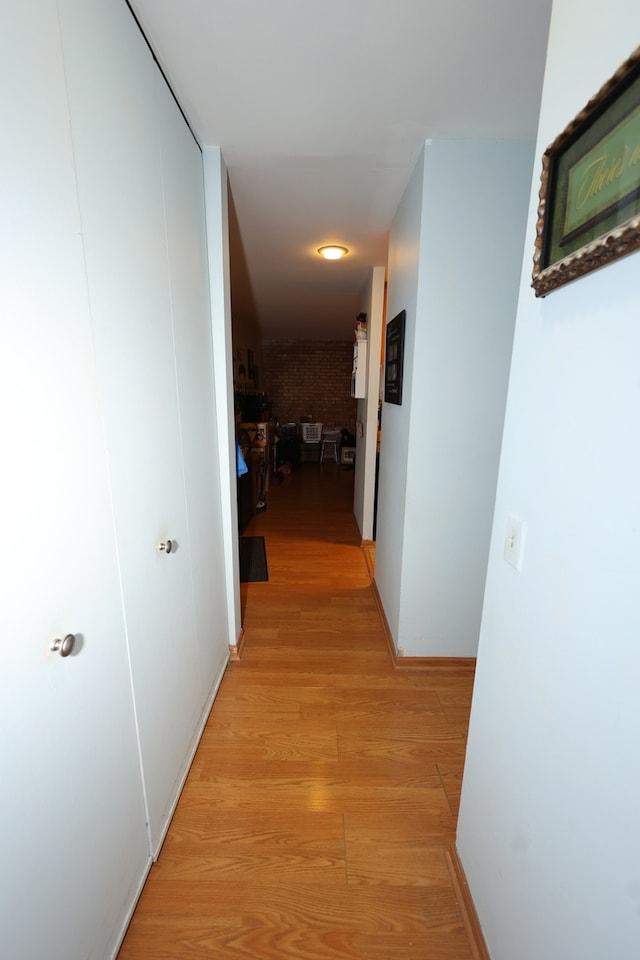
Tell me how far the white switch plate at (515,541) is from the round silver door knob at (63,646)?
3.11 ft

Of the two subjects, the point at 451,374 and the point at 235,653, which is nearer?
the point at 451,374

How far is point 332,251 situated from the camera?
2.78 metres

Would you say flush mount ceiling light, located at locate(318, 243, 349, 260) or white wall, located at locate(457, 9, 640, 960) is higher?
flush mount ceiling light, located at locate(318, 243, 349, 260)

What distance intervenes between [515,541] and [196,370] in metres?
1.29

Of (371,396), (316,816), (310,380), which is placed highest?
(310,380)

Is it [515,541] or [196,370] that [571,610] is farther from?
[196,370]

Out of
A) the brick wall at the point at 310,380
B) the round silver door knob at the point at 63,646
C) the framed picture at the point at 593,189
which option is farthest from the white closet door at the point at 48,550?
the brick wall at the point at 310,380

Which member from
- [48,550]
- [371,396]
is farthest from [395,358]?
[48,550]

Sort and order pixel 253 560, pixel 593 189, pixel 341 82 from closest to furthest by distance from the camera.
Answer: pixel 593 189 → pixel 341 82 → pixel 253 560

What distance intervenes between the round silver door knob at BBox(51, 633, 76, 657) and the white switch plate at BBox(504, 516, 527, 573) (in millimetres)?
948

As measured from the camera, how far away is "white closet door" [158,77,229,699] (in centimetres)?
130

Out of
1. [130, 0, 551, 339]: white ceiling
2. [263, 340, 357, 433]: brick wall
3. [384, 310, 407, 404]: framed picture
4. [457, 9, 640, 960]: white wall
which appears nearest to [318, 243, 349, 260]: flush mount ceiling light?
[130, 0, 551, 339]: white ceiling

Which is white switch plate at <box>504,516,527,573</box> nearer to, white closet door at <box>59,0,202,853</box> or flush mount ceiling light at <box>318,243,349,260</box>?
white closet door at <box>59,0,202,853</box>

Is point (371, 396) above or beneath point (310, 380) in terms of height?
beneath
